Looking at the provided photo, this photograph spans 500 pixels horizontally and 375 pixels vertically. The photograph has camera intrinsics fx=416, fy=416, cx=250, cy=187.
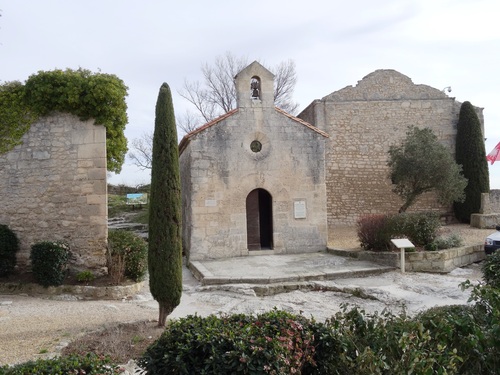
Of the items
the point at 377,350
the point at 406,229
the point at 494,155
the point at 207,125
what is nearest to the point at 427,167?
the point at 406,229

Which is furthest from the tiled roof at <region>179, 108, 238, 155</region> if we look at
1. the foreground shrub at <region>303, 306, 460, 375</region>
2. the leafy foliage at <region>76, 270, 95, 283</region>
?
the foreground shrub at <region>303, 306, 460, 375</region>

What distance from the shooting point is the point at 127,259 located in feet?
31.4

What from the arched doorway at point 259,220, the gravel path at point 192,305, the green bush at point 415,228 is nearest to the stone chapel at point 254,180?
the arched doorway at point 259,220

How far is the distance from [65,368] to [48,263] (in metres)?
6.49

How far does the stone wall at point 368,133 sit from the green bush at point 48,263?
13026mm

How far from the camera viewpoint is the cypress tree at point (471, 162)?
1917cm

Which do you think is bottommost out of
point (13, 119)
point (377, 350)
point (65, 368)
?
point (377, 350)

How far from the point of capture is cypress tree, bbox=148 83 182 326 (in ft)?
21.8

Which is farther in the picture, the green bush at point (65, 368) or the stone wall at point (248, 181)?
the stone wall at point (248, 181)

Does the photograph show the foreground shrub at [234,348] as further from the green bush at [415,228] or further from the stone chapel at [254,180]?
the stone chapel at [254,180]

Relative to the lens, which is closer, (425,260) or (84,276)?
(84,276)

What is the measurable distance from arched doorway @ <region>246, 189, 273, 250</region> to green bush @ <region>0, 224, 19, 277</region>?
7.18m

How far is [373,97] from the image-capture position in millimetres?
19891

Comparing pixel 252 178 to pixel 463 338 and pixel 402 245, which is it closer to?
pixel 402 245
